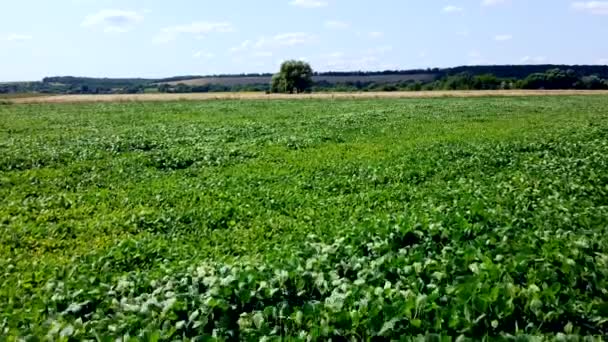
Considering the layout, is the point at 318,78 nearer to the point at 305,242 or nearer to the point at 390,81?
the point at 390,81

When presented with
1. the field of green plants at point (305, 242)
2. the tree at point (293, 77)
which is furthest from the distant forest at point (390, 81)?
the field of green plants at point (305, 242)

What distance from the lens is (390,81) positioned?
461 feet

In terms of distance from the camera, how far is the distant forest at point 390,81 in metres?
102

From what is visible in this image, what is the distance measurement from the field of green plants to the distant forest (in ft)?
288

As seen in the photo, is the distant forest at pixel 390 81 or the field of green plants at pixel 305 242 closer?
the field of green plants at pixel 305 242

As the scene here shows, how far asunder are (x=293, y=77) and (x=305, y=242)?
332 feet

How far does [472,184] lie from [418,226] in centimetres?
528

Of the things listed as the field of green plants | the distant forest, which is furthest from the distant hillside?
the field of green plants

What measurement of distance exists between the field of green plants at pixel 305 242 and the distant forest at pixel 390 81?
87.9 metres

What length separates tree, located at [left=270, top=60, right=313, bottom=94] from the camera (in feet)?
355

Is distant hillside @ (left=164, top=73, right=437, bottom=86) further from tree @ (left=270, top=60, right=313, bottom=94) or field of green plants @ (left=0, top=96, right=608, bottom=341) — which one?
field of green plants @ (left=0, top=96, right=608, bottom=341)

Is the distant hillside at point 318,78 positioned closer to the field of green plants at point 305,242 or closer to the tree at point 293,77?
the tree at point 293,77

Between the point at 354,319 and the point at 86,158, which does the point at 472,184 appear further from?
the point at 86,158

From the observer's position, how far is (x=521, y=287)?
16.7 ft
